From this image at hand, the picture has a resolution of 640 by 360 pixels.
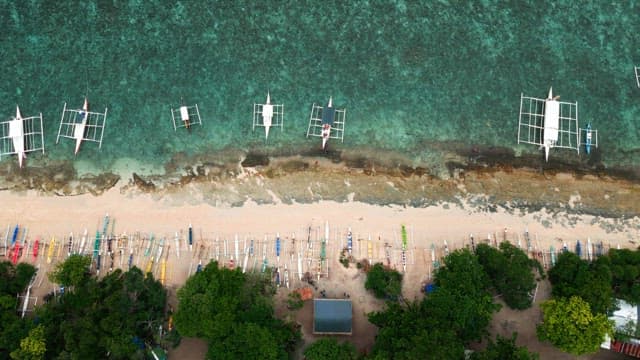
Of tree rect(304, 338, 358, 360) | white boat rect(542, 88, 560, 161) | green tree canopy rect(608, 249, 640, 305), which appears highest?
white boat rect(542, 88, 560, 161)

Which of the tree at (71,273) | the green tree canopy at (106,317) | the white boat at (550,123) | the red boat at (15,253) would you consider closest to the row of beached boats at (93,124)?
the red boat at (15,253)

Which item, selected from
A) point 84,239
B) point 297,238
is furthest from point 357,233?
point 84,239

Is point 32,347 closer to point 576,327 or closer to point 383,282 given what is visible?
point 383,282

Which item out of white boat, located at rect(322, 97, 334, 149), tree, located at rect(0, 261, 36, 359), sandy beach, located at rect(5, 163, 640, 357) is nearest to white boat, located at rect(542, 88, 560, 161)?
sandy beach, located at rect(5, 163, 640, 357)

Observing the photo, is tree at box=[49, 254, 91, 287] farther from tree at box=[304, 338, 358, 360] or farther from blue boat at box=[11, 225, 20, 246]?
tree at box=[304, 338, 358, 360]

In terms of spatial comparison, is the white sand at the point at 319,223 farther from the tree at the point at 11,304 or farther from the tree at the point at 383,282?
the tree at the point at 11,304

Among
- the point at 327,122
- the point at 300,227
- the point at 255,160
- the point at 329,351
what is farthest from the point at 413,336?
the point at 255,160

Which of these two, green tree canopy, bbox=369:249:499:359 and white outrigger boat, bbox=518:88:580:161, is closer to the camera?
green tree canopy, bbox=369:249:499:359
